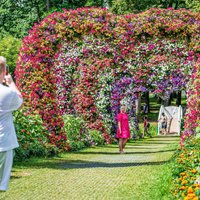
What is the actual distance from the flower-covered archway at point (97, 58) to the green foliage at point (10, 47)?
17.7m

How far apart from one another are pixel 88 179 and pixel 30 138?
4.57 metres

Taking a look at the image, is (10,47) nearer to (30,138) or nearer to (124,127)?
(124,127)

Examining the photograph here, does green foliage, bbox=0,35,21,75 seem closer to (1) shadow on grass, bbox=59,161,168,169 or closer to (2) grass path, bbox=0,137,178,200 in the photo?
(2) grass path, bbox=0,137,178,200

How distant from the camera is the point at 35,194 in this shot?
830cm

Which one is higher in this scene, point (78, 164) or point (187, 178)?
point (187, 178)

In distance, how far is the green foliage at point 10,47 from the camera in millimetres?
37562

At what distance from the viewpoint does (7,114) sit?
6020 mm

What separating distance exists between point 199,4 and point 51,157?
18.7 meters

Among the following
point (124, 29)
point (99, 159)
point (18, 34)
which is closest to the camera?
point (99, 159)

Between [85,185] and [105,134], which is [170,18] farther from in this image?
[85,185]

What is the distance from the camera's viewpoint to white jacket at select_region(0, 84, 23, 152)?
234 inches

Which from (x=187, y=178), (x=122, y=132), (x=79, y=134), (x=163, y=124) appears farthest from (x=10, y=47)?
(x=187, y=178)

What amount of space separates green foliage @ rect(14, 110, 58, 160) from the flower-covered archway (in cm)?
83

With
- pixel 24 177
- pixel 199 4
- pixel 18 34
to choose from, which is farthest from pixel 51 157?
pixel 18 34
